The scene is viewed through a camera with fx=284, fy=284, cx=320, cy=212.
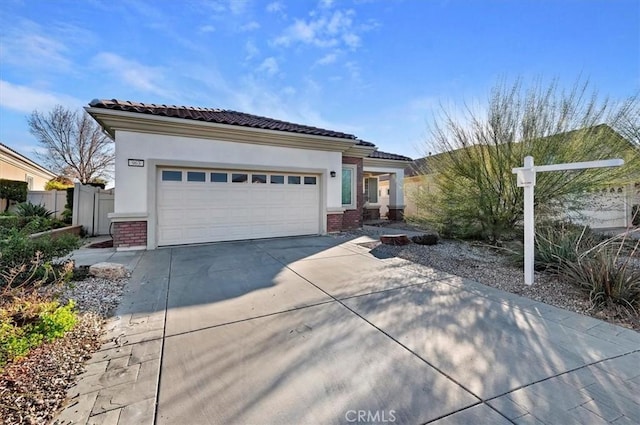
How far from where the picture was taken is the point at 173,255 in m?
7.00

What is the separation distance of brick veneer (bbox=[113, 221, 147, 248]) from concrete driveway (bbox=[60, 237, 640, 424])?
3.42 meters

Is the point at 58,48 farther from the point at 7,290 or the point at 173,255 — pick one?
the point at 7,290

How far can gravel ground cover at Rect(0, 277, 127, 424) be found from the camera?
76.7 inches

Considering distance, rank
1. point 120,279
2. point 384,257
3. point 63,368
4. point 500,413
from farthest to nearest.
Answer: point 384,257 < point 120,279 < point 63,368 < point 500,413

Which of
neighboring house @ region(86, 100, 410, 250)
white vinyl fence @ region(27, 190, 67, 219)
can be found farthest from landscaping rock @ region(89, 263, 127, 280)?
white vinyl fence @ region(27, 190, 67, 219)

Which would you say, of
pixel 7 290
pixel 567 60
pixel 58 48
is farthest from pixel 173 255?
pixel 567 60

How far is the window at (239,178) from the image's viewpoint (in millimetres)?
8826

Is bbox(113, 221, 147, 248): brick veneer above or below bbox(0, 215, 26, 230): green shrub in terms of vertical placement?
below

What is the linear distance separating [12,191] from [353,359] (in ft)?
54.2

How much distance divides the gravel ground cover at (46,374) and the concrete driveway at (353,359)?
0.44ft

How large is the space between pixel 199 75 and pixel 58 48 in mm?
3751

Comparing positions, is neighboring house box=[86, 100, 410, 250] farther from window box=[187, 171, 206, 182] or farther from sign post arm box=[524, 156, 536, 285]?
sign post arm box=[524, 156, 536, 285]

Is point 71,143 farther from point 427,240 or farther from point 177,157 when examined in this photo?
point 427,240
